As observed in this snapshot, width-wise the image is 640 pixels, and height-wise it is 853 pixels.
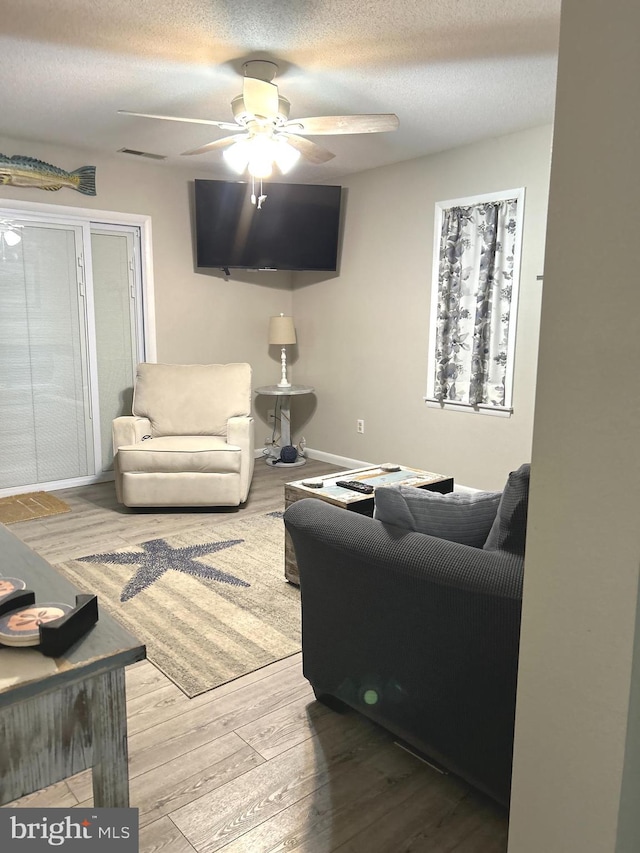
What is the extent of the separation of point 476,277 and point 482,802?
136 inches

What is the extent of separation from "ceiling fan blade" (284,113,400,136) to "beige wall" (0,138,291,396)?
221 centimetres

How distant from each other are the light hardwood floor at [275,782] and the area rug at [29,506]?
2219 millimetres

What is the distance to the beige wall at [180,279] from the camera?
15.5ft

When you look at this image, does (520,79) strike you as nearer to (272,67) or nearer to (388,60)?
(388,60)

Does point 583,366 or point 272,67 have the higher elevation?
point 272,67

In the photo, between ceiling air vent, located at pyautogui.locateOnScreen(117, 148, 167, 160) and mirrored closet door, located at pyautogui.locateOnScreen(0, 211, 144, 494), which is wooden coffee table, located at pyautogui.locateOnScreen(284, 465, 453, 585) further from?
ceiling air vent, located at pyautogui.locateOnScreen(117, 148, 167, 160)

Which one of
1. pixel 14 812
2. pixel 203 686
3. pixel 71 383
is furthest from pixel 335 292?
pixel 14 812

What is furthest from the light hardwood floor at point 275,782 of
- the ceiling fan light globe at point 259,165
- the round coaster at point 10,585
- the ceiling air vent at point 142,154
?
the ceiling air vent at point 142,154

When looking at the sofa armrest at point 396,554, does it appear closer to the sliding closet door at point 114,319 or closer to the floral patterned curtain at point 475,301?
the floral patterned curtain at point 475,301

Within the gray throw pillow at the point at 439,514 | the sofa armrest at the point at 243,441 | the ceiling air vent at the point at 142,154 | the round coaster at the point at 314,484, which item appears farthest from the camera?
the ceiling air vent at the point at 142,154

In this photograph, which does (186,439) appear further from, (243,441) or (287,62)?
(287,62)

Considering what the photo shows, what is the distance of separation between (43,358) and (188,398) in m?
1.16

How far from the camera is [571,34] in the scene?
0.98 m

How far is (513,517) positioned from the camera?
1643mm
